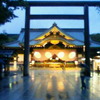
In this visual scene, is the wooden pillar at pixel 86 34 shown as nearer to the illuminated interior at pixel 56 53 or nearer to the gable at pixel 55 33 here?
the gable at pixel 55 33

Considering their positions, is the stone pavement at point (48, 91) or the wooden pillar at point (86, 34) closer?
the stone pavement at point (48, 91)

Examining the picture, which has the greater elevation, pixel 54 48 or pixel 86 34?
pixel 86 34

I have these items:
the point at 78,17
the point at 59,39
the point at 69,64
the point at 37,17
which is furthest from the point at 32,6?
the point at 69,64

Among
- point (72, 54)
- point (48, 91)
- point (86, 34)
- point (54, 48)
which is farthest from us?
point (72, 54)

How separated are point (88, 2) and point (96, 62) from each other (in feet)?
44.6

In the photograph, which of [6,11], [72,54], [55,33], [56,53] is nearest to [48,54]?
[56,53]

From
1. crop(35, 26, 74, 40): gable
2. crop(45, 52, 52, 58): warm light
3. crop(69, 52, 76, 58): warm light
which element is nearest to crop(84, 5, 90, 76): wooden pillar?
crop(35, 26, 74, 40): gable

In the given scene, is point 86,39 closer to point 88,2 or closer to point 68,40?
point 88,2

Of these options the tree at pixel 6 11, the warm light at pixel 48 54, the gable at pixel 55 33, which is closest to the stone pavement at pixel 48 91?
the tree at pixel 6 11

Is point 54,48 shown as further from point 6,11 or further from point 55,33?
point 6,11

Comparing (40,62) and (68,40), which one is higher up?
(68,40)

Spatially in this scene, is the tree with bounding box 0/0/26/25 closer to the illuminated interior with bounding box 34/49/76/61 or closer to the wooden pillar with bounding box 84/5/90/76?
the wooden pillar with bounding box 84/5/90/76

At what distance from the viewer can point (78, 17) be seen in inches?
1186

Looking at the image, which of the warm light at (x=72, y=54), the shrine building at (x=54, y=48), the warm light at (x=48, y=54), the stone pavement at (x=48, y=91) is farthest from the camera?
the warm light at (x=48, y=54)
